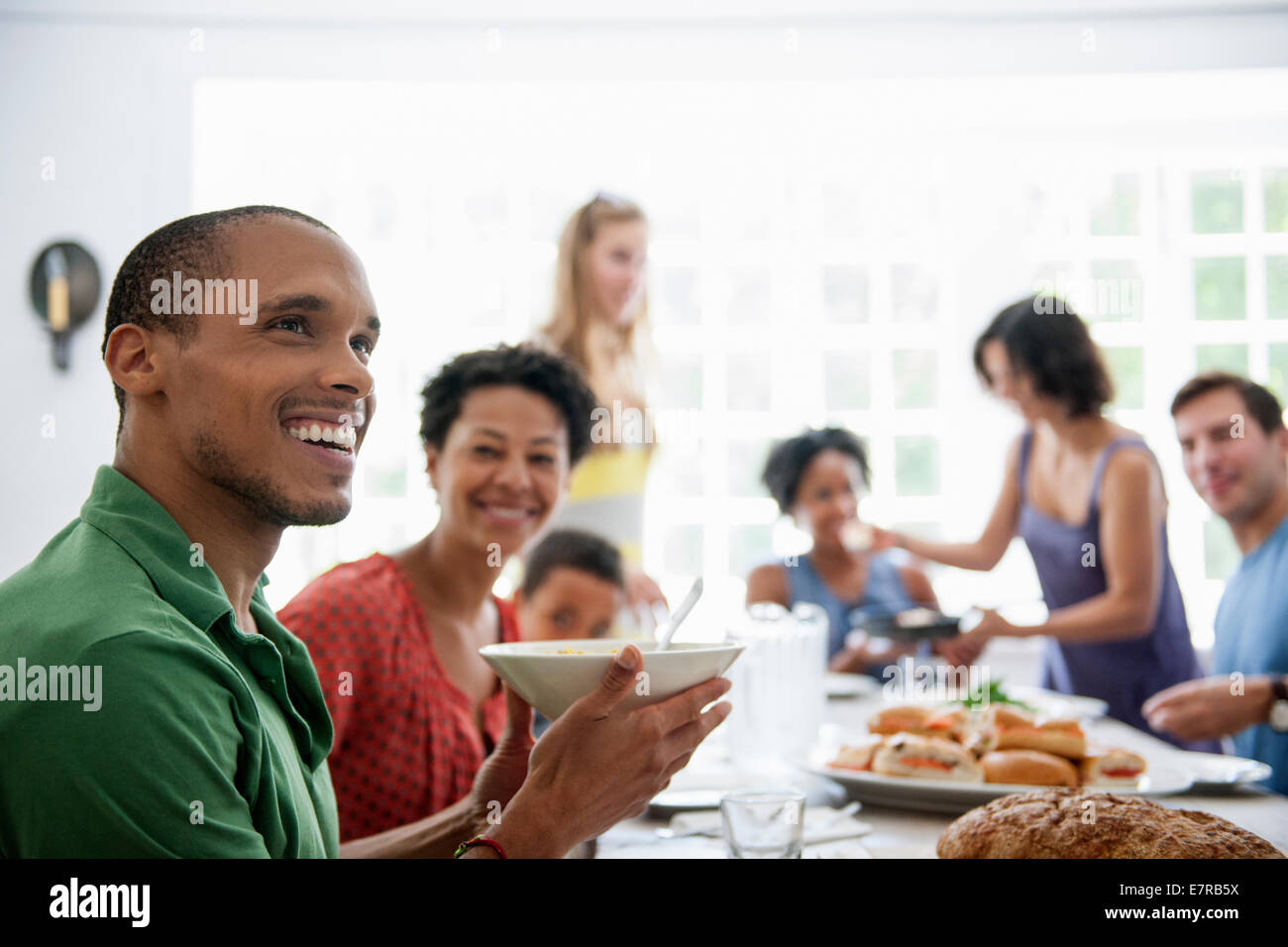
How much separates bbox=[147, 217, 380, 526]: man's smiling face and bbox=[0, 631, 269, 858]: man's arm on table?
17 cm

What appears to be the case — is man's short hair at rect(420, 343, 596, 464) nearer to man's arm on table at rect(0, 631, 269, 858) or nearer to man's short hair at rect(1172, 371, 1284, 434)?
man's arm on table at rect(0, 631, 269, 858)

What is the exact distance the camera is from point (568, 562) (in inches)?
69.9

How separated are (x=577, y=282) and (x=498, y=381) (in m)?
0.86

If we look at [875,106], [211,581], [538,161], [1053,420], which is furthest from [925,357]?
[211,581]

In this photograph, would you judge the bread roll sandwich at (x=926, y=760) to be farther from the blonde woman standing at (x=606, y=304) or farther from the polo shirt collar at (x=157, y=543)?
the blonde woman standing at (x=606, y=304)

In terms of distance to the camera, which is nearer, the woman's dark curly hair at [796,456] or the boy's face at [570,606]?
the boy's face at [570,606]

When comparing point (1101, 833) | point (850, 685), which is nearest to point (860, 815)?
point (1101, 833)

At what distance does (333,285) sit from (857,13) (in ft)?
3.73

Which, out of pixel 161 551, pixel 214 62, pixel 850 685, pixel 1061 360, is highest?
pixel 214 62

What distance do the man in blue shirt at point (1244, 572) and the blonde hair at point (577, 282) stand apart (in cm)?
104

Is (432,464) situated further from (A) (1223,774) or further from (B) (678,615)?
(A) (1223,774)

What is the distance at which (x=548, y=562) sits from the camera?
177 cm

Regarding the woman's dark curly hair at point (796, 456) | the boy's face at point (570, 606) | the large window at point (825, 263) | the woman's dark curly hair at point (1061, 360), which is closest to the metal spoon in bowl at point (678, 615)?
the boy's face at point (570, 606)

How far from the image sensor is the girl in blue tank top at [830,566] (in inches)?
93.9
